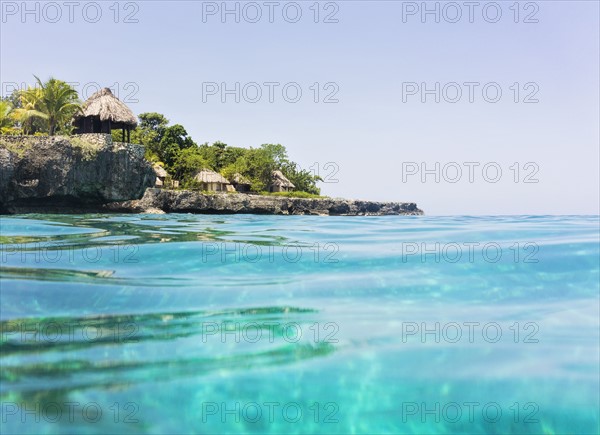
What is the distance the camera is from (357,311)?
3.21 m

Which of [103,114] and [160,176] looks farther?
[160,176]

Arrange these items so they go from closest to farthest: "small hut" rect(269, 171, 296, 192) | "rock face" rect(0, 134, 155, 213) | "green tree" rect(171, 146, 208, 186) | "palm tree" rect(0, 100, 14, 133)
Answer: "rock face" rect(0, 134, 155, 213)
"palm tree" rect(0, 100, 14, 133)
"green tree" rect(171, 146, 208, 186)
"small hut" rect(269, 171, 296, 192)

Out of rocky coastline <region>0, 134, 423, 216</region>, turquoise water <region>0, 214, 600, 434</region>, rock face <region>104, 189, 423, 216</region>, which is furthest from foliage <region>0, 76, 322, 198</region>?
turquoise water <region>0, 214, 600, 434</region>

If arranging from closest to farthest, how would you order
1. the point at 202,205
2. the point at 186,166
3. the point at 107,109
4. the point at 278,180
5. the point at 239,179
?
the point at 107,109
the point at 202,205
the point at 186,166
the point at 239,179
the point at 278,180

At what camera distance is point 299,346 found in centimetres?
259

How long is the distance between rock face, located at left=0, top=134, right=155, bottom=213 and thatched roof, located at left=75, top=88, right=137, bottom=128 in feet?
17.2

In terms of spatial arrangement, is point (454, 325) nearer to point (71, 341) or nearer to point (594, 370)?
point (594, 370)

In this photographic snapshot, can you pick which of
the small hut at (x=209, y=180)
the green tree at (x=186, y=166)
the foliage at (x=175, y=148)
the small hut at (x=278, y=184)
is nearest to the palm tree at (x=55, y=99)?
the foliage at (x=175, y=148)

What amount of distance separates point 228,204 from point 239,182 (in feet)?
45.2

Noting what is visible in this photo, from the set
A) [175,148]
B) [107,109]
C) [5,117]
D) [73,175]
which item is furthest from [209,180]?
[73,175]

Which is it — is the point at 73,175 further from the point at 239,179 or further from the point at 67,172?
the point at 239,179

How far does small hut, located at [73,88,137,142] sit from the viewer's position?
24734 millimetres

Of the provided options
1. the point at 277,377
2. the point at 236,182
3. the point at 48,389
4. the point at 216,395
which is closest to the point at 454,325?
the point at 277,377

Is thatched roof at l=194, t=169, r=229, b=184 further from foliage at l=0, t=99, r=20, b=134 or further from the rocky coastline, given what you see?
foliage at l=0, t=99, r=20, b=134
